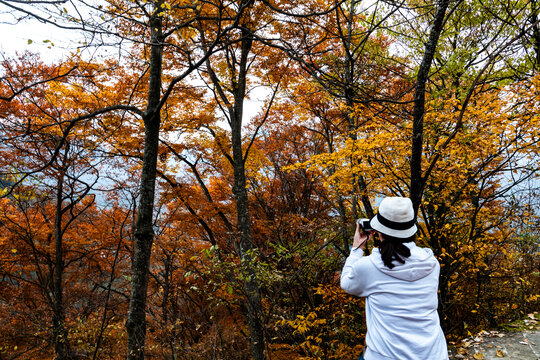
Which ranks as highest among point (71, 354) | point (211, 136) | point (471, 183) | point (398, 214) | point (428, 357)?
point (211, 136)

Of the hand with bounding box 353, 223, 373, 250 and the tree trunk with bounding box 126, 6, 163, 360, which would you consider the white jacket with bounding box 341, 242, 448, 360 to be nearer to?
the hand with bounding box 353, 223, 373, 250

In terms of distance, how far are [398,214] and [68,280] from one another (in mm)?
16927

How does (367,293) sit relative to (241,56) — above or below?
below

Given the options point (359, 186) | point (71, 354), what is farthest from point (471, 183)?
point (71, 354)

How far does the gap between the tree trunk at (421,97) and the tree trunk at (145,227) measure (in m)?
3.20

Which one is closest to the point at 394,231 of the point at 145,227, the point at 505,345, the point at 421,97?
the point at 421,97

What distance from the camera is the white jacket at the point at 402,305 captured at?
1.70 metres

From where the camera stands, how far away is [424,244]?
5008 millimetres

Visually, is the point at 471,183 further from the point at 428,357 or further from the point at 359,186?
the point at 428,357

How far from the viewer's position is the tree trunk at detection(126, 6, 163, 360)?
13.0 ft

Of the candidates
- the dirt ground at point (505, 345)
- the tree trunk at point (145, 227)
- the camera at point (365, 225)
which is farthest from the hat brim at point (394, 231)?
the dirt ground at point (505, 345)

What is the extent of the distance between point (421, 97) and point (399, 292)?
226 centimetres

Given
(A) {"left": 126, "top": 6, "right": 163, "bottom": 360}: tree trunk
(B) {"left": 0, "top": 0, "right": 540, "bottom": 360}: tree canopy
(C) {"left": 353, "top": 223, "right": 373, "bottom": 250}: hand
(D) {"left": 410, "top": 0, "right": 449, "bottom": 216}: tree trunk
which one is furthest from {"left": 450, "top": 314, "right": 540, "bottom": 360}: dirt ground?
(A) {"left": 126, "top": 6, "right": 163, "bottom": 360}: tree trunk

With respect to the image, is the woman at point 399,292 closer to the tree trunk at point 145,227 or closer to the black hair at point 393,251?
the black hair at point 393,251
